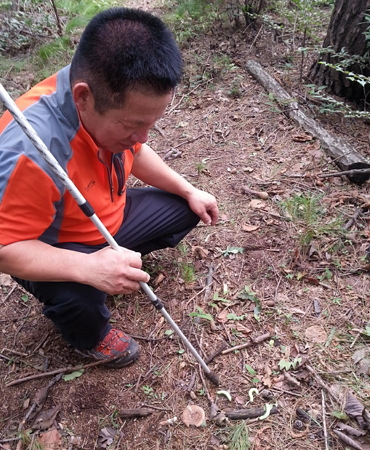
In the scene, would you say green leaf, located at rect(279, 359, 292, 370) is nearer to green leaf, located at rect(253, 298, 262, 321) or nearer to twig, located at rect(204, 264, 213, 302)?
green leaf, located at rect(253, 298, 262, 321)

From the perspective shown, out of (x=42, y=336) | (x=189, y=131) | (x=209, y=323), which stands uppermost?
(x=189, y=131)

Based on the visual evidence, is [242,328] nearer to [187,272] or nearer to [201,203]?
[187,272]

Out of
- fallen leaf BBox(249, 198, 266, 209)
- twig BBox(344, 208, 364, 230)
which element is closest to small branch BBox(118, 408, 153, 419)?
fallen leaf BBox(249, 198, 266, 209)

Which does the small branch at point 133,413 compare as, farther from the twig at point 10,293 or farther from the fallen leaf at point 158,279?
the twig at point 10,293

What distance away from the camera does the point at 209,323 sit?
8.80ft

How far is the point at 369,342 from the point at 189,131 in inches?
129

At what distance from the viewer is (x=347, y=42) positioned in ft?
13.9

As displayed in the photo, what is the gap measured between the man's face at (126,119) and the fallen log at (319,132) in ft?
8.15

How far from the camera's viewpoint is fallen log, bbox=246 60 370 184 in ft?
11.6

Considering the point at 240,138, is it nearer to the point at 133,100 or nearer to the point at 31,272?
the point at 133,100

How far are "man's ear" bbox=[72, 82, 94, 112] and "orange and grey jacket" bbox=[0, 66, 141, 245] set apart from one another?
2.4 inches

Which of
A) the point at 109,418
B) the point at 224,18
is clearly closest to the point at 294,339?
the point at 109,418

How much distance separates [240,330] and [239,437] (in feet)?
2.33

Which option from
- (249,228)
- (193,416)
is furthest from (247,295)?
(193,416)
